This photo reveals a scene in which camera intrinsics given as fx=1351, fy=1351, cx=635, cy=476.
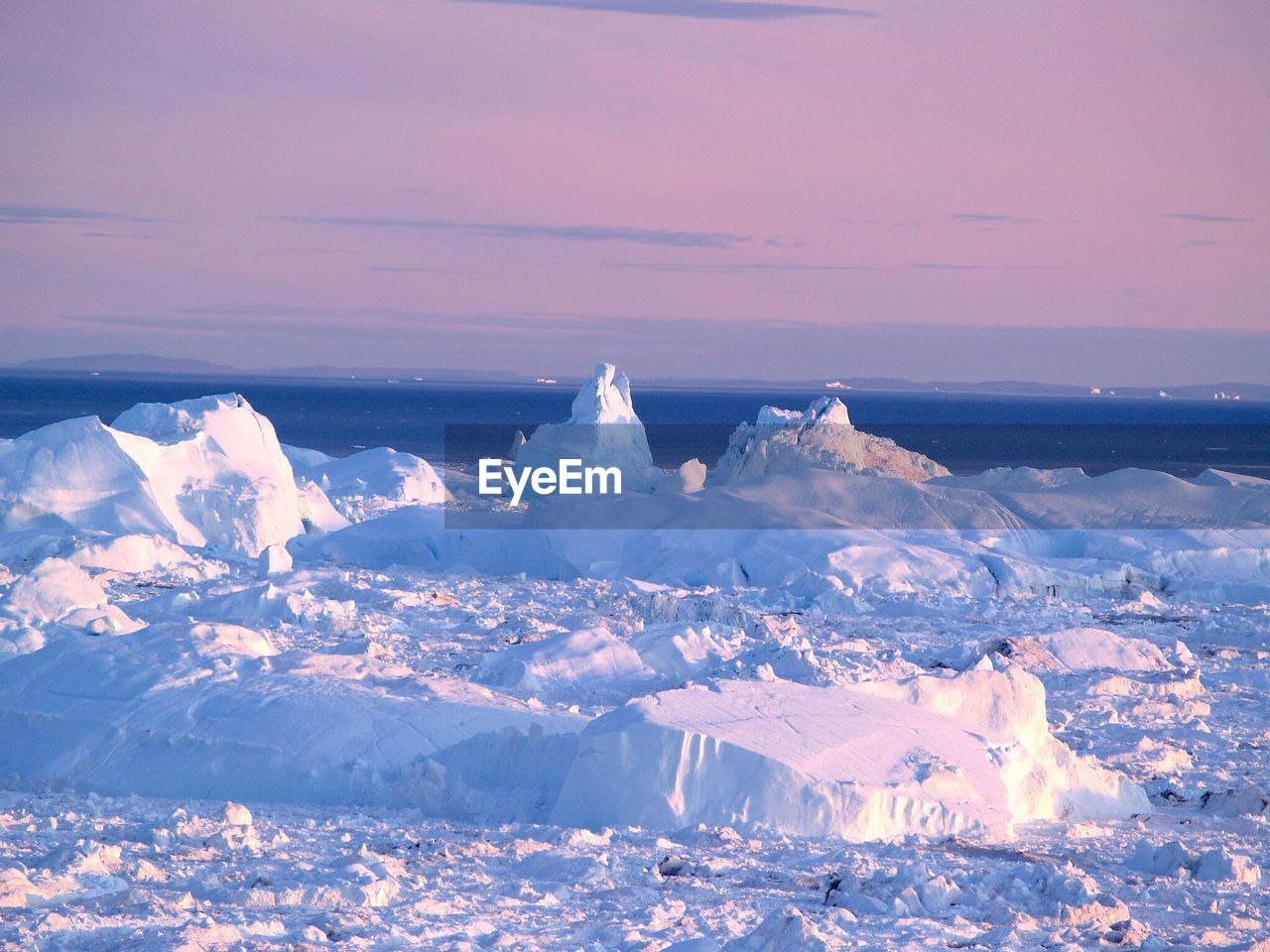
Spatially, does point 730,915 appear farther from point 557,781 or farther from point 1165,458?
point 1165,458

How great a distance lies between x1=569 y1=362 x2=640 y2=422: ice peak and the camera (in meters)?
24.0

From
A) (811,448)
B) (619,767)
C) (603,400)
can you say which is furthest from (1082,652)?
(603,400)

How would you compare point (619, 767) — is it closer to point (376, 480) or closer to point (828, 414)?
point (828, 414)

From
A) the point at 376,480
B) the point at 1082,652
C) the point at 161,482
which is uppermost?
the point at 161,482

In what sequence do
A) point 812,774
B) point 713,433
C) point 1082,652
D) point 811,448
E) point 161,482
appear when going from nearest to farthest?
1. point 812,774
2. point 1082,652
3. point 161,482
4. point 811,448
5. point 713,433

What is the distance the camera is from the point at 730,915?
15.1ft

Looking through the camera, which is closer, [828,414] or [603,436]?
[828,414]

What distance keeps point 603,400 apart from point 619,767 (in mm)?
18409

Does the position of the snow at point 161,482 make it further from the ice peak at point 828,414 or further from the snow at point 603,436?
the ice peak at point 828,414

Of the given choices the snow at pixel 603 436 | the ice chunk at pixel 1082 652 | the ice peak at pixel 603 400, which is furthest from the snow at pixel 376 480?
the ice chunk at pixel 1082 652

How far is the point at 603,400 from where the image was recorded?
24094 millimetres

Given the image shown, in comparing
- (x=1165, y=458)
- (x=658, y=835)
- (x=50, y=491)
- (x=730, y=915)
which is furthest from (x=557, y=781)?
(x=1165, y=458)

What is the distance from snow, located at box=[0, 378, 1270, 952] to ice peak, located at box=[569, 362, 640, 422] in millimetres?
10263

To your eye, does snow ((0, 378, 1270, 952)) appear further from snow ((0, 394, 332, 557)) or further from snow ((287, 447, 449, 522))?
snow ((287, 447, 449, 522))
